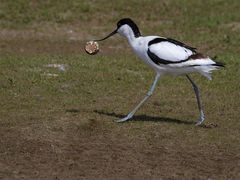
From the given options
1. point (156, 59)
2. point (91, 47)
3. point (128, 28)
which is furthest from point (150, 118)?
point (91, 47)

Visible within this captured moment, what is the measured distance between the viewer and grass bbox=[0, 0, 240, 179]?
9.57 metres

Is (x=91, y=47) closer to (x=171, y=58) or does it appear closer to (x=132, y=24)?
(x=132, y=24)

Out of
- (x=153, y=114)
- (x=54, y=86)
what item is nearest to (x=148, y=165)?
(x=153, y=114)

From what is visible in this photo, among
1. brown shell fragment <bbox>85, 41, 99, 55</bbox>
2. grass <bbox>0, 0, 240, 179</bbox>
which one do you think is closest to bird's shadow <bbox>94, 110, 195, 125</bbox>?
grass <bbox>0, 0, 240, 179</bbox>

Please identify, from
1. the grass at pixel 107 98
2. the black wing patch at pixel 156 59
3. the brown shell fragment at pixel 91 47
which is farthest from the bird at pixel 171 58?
the brown shell fragment at pixel 91 47

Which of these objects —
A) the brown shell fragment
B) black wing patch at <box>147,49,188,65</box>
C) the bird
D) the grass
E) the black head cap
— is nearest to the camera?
the grass

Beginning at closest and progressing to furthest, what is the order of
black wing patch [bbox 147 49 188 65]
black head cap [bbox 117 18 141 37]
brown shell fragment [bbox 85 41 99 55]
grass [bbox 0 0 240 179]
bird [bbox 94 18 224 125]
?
grass [bbox 0 0 240 179] < bird [bbox 94 18 224 125] < black wing patch [bbox 147 49 188 65] < black head cap [bbox 117 18 141 37] < brown shell fragment [bbox 85 41 99 55]

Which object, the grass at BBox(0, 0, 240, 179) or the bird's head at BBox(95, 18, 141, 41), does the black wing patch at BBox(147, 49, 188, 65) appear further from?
the grass at BBox(0, 0, 240, 179)

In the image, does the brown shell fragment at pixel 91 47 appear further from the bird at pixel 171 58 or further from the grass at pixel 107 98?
the bird at pixel 171 58

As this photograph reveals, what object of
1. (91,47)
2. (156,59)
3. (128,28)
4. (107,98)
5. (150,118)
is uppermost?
(128,28)

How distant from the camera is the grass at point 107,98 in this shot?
957 centimetres

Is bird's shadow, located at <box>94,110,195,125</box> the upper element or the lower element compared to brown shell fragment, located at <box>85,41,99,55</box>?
lower

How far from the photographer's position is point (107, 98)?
12.9 meters

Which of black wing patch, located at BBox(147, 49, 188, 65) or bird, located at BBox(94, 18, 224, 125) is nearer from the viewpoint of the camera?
bird, located at BBox(94, 18, 224, 125)
